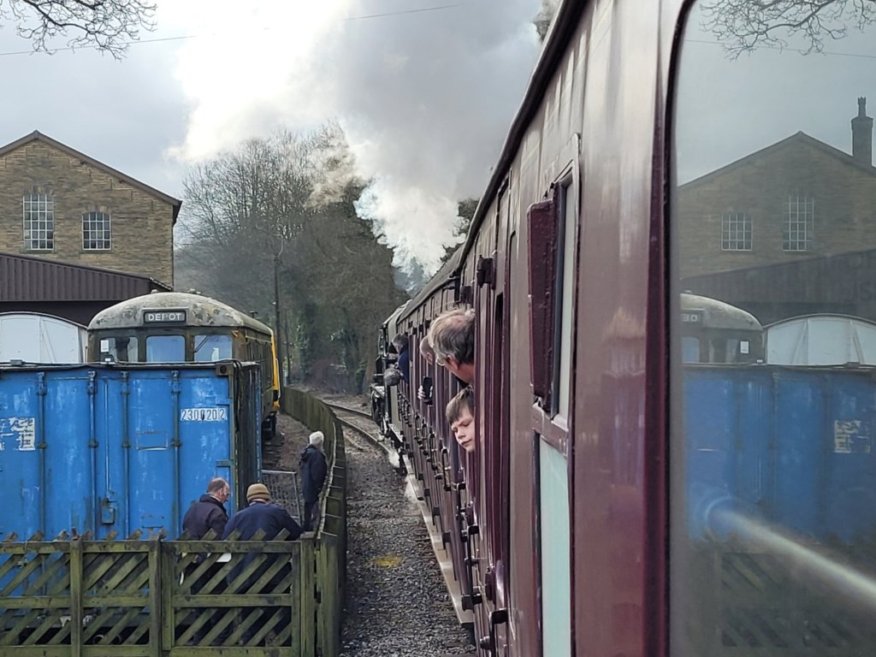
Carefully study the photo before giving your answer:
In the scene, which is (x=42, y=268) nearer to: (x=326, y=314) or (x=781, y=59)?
(x=326, y=314)

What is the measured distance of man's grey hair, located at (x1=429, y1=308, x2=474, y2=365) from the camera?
391 cm

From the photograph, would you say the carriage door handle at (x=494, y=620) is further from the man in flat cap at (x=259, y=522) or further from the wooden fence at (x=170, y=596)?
the man in flat cap at (x=259, y=522)

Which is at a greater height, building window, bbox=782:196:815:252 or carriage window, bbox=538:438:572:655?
building window, bbox=782:196:815:252

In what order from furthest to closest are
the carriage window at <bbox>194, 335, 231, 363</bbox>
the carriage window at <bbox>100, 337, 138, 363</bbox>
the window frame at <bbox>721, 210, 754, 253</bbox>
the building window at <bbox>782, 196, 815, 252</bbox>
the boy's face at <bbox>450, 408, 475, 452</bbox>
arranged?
1. the carriage window at <bbox>194, 335, 231, 363</bbox>
2. the carriage window at <bbox>100, 337, 138, 363</bbox>
3. the boy's face at <bbox>450, 408, 475, 452</bbox>
4. the window frame at <bbox>721, 210, 754, 253</bbox>
5. the building window at <bbox>782, 196, 815, 252</bbox>

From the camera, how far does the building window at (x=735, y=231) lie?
104cm

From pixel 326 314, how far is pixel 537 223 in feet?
140

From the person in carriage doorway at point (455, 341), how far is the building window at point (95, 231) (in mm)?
36732

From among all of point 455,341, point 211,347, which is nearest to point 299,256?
point 211,347

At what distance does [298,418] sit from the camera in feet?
91.6

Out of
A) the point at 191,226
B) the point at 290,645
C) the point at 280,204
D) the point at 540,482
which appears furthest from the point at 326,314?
the point at 540,482

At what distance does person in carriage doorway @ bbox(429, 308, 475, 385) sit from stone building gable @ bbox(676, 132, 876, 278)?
273 centimetres

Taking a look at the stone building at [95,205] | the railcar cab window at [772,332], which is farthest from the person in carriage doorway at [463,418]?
the stone building at [95,205]

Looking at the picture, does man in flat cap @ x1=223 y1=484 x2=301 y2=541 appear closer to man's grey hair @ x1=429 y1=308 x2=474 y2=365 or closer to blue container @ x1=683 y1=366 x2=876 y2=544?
man's grey hair @ x1=429 y1=308 x2=474 y2=365

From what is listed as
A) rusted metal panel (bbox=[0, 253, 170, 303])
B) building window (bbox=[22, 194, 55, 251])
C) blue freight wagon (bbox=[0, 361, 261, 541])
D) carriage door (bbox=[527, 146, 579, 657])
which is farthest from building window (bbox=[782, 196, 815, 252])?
building window (bbox=[22, 194, 55, 251])
